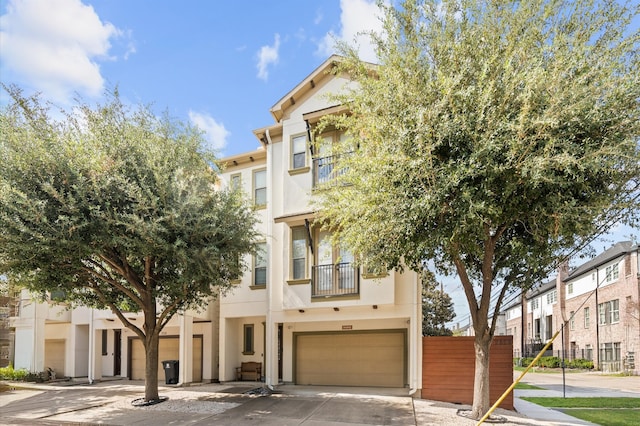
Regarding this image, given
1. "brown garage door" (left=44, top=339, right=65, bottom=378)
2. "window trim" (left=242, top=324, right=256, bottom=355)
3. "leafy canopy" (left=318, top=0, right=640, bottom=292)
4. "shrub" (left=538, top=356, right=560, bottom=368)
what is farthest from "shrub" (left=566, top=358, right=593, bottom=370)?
"brown garage door" (left=44, top=339, right=65, bottom=378)

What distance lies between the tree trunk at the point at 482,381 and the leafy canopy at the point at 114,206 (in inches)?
282

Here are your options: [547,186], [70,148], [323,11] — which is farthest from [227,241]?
[547,186]

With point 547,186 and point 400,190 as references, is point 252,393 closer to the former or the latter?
point 400,190

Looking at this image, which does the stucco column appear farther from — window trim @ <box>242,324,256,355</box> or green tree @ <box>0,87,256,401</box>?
green tree @ <box>0,87,256,401</box>

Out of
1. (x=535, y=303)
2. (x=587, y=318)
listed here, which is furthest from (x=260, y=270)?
(x=535, y=303)

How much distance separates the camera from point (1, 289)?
46.7 ft

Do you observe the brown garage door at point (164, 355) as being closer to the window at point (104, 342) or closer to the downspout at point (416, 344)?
the window at point (104, 342)

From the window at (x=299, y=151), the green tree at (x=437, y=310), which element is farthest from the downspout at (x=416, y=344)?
the green tree at (x=437, y=310)

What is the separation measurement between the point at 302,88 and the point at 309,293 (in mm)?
7417

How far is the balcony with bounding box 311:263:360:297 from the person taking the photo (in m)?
15.5

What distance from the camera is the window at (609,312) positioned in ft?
120

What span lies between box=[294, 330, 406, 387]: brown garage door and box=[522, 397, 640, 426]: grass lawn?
5149 millimetres

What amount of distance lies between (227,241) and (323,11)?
270 inches

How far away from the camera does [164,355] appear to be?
20625 mm
